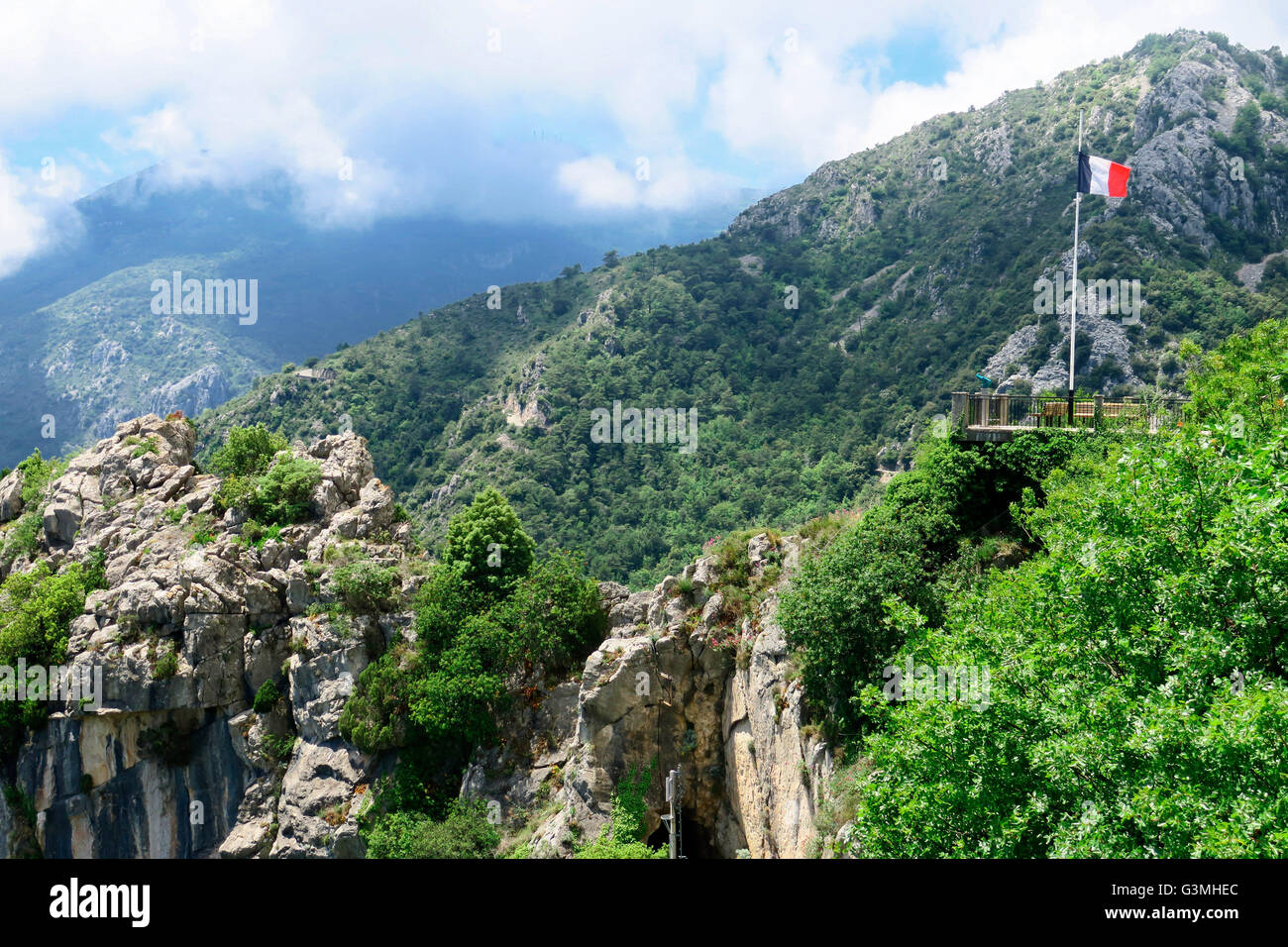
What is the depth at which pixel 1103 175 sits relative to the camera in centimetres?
2702

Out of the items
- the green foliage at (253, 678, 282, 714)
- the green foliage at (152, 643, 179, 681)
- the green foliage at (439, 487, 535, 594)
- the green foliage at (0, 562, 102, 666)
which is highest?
the green foliage at (439, 487, 535, 594)

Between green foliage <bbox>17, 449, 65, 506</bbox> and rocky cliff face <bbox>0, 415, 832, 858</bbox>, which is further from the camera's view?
green foliage <bbox>17, 449, 65, 506</bbox>

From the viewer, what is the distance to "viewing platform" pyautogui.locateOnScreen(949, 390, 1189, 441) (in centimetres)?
2503

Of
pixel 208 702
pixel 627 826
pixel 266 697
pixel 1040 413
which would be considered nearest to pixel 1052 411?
pixel 1040 413

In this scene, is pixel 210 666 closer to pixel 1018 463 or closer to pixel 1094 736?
pixel 1018 463

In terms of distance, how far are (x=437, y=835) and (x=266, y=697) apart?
10.3 m

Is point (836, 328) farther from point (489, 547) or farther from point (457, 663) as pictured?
point (457, 663)

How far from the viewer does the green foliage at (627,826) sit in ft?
83.6

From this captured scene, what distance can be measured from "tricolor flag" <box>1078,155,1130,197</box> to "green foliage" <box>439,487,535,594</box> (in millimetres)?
22661

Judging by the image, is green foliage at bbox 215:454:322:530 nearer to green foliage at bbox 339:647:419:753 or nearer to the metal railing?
green foliage at bbox 339:647:419:753

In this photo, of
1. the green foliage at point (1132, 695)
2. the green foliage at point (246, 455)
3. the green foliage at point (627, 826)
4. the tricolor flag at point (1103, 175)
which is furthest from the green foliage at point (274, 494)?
the tricolor flag at point (1103, 175)

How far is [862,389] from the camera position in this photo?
3578 inches

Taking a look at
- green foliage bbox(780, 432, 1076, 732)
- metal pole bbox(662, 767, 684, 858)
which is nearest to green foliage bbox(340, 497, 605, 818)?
→ metal pole bbox(662, 767, 684, 858)

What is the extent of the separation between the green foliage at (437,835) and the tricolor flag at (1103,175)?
88.2 ft
